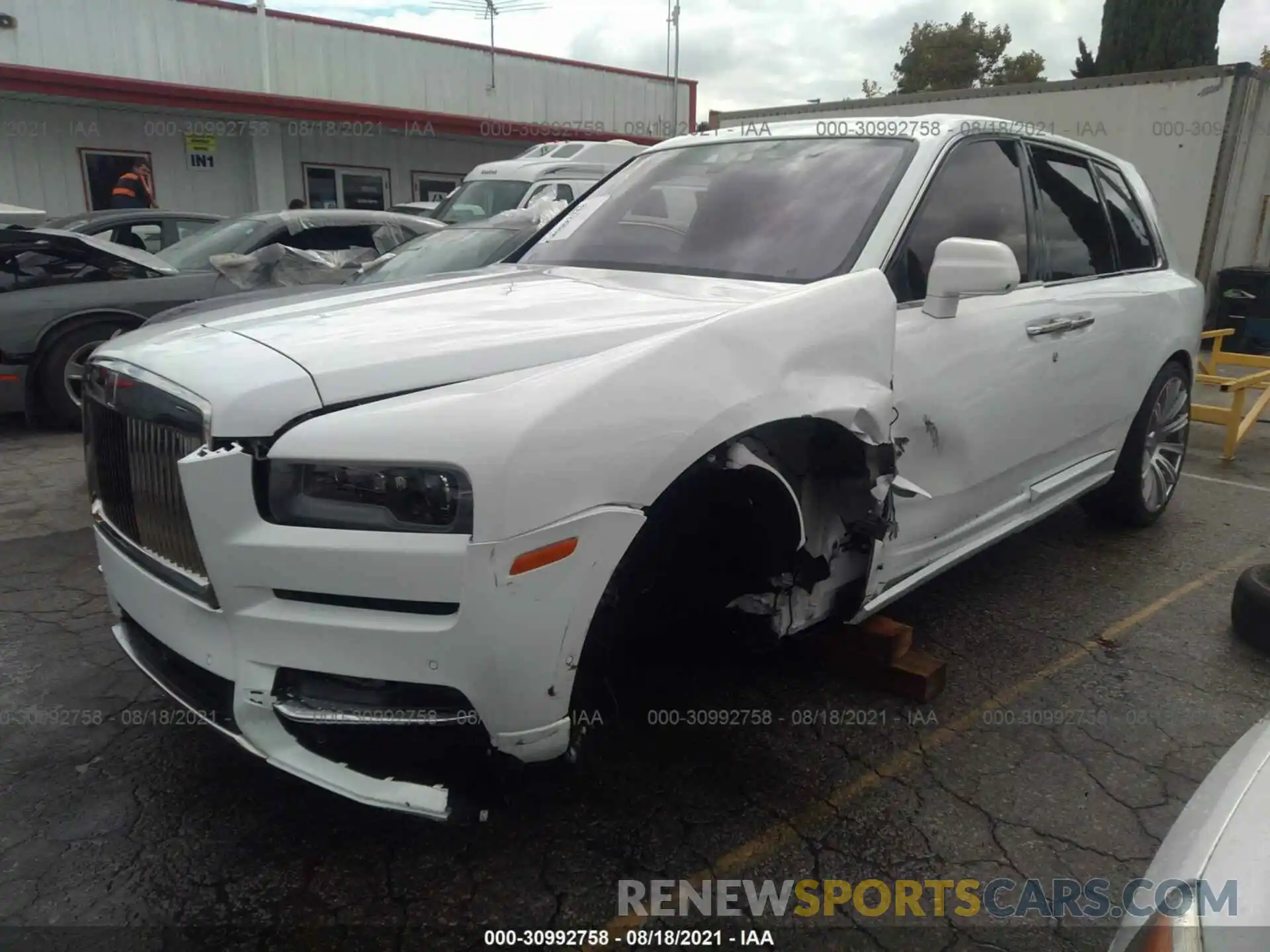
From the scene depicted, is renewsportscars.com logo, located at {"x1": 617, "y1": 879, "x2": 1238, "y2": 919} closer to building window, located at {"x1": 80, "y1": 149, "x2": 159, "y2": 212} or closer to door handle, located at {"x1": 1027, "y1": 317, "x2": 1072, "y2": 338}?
door handle, located at {"x1": 1027, "y1": 317, "x2": 1072, "y2": 338}

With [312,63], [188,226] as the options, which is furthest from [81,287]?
[312,63]

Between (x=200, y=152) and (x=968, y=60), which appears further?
(x=968, y=60)

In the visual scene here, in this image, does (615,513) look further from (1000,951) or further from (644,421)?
(1000,951)

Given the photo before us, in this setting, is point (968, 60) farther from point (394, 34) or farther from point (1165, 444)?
point (1165, 444)

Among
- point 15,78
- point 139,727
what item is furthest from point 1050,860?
point 15,78

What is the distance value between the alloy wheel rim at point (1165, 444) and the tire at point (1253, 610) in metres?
1.04

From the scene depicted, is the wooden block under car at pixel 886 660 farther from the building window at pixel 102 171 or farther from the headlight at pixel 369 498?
the building window at pixel 102 171

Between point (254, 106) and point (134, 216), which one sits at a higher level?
point (254, 106)

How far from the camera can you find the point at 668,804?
2.53 metres

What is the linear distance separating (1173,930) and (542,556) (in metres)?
1.19

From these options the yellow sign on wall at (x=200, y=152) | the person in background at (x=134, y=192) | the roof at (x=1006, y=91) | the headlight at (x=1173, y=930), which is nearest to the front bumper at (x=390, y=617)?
the headlight at (x=1173, y=930)

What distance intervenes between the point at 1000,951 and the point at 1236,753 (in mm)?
763

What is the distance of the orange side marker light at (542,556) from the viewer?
1818 millimetres

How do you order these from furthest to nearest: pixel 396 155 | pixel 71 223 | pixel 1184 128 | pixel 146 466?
1. pixel 396 155
2. pixel 1184 128
3. pixel 71 223
4. pixel 146 466
